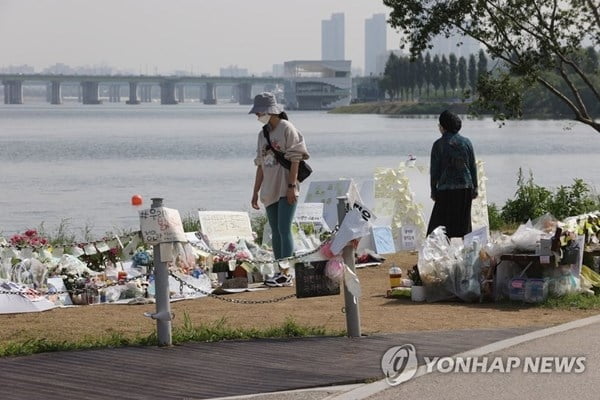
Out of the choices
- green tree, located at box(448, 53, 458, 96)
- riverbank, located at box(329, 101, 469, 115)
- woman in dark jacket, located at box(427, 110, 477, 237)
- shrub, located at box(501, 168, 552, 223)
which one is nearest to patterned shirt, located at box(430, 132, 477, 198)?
woman in dark jacket, located at box(427, 110, 477, 237)

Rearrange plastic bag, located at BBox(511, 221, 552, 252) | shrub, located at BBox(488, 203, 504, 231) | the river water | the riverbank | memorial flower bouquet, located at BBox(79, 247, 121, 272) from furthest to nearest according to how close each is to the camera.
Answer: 1. the riverbank
2. the river water
3. shrub, located at BBox(488, 203, 504, 231)
4. memorial flower bouquet, located at BBox(79, 247, 121, 272)
5. plastic bag, located at BBox(511, 221, 552, 252)

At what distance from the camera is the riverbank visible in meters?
147

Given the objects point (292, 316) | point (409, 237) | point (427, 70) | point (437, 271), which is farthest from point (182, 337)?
point (427, 70)

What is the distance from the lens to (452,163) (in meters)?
13.3

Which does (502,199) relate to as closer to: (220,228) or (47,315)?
(220,228)

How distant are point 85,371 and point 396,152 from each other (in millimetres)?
55749

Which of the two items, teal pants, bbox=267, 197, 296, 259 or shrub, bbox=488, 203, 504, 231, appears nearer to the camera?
teal pants, bbox=267, 197, 296, 259

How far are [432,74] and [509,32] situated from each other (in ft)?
417

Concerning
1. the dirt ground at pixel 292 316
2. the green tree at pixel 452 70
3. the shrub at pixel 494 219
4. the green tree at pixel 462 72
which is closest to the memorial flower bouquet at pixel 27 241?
the dirt ground at pixel 292 316

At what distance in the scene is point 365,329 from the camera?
10211mm

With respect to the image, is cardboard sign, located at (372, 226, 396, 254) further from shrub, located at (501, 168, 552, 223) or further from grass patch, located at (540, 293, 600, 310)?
grass patch, located at (540, 293, 600, 310)

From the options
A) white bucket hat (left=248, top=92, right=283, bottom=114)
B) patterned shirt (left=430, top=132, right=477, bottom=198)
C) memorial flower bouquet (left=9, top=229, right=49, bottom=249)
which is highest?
white bucket hat (left=248, top=92, right=283, bottom=114)

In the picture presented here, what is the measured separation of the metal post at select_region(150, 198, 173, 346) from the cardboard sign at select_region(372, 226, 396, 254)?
7.20m

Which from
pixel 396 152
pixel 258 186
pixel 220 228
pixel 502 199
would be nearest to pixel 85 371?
pixel 258 186
